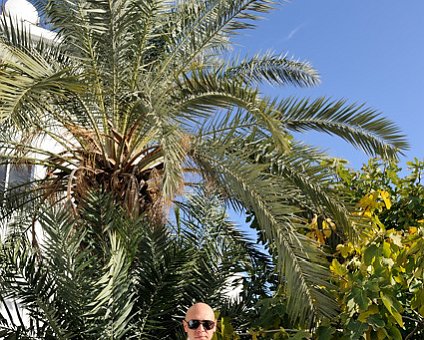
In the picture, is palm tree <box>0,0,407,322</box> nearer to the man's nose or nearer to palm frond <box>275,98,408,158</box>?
palm frond <box>275,98,408,158</box>

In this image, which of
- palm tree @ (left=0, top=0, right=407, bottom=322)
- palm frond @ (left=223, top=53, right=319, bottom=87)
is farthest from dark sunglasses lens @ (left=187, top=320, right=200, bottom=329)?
palm frond @ (left=223, top=53, right=319, bottom=87)

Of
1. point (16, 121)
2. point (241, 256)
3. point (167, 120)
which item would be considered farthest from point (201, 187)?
point (16, 121)

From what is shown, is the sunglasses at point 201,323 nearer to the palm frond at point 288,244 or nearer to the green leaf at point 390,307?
the green leaf at point 390,307

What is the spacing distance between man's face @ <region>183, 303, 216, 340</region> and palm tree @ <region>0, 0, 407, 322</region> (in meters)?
3.33

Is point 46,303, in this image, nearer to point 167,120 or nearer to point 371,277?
point 167,120

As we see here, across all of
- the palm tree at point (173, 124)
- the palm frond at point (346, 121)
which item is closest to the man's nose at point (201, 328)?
the palm tree at point (173, 124)

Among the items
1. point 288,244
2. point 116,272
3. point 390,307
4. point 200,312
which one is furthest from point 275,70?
point 200,312

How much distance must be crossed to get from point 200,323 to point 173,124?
13.8 feet

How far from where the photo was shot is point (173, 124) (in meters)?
8.56

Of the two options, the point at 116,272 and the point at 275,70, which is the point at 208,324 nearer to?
the point at 116,272

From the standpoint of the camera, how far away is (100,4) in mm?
9312

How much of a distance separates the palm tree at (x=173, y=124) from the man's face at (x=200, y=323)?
3335 mm

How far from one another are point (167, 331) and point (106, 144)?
2488 millimetres

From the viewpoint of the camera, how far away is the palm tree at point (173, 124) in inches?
335
